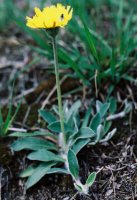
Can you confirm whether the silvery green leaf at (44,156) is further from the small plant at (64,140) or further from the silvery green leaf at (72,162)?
the silvery green leaf at (72,162)

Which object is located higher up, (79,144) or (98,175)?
(79,144)

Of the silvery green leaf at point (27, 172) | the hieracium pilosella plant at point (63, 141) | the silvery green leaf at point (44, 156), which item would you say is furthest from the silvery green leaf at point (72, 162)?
the silvery green leaf at point (27, 172)

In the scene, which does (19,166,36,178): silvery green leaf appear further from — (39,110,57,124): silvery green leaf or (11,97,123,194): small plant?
(39,110,57,124): silvery green leaf

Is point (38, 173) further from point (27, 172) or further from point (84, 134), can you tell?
point (84, 134)

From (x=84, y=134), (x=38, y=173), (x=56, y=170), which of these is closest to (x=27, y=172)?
(x=38, y=173)

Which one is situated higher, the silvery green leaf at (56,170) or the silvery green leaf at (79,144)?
the silvery green leaf at (79,144)

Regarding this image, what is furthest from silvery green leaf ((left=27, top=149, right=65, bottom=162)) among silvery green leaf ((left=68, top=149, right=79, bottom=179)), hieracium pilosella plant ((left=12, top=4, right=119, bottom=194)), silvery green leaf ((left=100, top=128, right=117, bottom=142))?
silvery green leaf ((left=100, top=128, right=117, bottom=142))

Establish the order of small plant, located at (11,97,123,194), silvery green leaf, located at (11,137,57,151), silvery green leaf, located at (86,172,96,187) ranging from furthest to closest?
silvery green leaf, located at (11,137,57,151) < small plant, located at (11,97,123,194) < silvery green leaf, located at (86,172,96,187)
